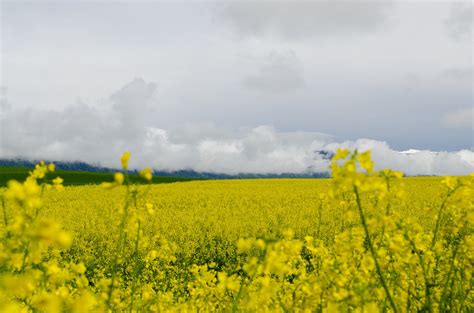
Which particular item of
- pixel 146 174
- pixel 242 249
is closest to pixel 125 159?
pixel 146 174

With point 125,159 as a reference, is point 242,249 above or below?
below

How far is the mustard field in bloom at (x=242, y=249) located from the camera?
2055mm

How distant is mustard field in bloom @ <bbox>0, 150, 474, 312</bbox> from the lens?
6.74ft

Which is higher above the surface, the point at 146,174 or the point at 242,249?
the point at 146,174

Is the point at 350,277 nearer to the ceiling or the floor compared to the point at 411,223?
nearer to the floor

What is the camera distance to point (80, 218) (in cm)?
1594

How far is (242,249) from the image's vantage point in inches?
80.0

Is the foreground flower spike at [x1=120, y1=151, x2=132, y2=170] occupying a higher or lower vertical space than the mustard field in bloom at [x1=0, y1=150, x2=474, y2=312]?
higher

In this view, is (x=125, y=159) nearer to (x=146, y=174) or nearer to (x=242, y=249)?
(x=146, y=174)

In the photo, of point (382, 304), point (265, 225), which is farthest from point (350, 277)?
point (265, 225)

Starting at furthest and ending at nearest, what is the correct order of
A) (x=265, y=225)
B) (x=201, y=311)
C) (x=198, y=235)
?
(x=265, y=225) < (x=198, y=235) < (x=201, y=311)

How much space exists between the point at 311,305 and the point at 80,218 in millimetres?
14321

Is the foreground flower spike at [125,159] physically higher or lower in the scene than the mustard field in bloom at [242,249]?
higher

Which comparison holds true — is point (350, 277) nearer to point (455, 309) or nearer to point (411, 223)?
point (411, 223)
